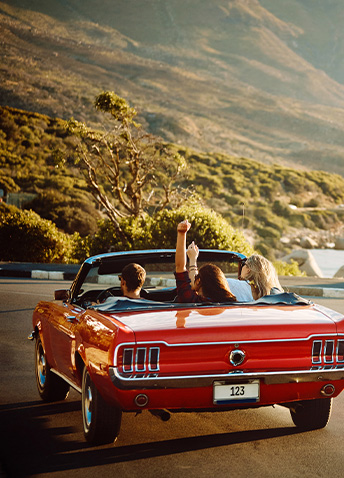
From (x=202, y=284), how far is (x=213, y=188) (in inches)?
2262

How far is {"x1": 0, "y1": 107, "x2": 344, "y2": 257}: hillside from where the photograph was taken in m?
45.5

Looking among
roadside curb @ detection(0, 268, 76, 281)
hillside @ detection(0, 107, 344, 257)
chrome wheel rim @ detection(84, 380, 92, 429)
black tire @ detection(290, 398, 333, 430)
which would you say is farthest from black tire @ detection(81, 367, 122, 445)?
hillside @ detection(0, 107, 344, 257)

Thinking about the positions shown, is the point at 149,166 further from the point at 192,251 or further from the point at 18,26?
the point at 18,26

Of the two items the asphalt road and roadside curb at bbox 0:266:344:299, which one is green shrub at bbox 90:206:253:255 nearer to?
roadside curb at bbox 0:266:344:299

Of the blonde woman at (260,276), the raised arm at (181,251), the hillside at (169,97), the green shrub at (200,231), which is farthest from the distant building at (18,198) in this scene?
the hillside at (169,97)

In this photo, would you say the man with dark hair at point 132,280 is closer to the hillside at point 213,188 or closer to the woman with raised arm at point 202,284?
the woman with raised arm at point 202,284

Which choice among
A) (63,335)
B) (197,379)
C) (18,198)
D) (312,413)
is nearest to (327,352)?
(312,413)

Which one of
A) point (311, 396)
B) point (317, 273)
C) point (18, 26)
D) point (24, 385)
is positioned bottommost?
point (317, 273)

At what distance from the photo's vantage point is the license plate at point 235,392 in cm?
514

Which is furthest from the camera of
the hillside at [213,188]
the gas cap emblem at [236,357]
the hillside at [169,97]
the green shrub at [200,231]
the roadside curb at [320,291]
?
the hillside at [169,97]

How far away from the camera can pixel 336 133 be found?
13650 cm

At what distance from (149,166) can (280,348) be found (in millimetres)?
23099

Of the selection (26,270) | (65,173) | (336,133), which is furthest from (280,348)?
(336,133)

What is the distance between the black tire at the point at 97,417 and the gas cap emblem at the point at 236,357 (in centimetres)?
83
